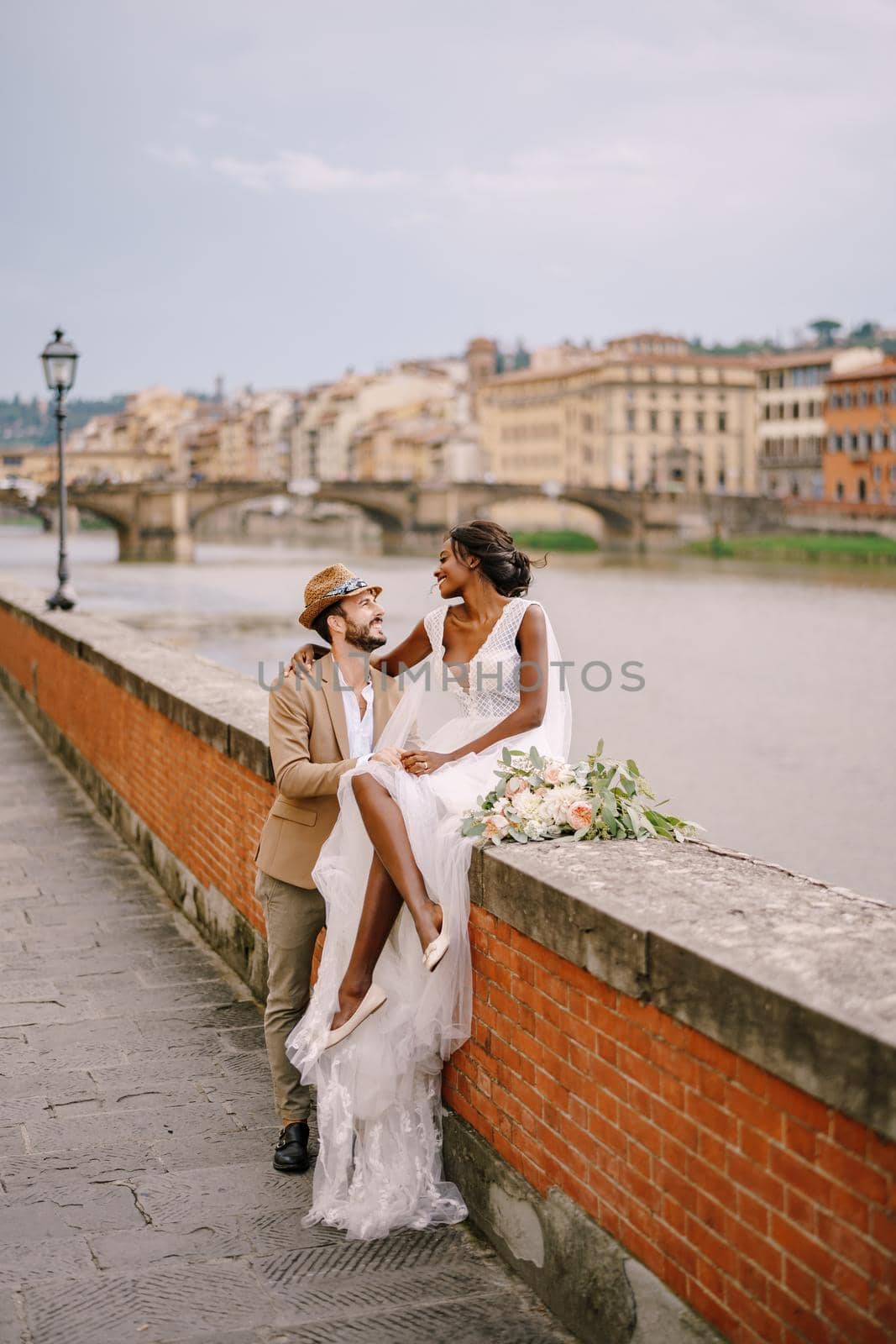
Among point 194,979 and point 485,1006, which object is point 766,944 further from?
point 194,979

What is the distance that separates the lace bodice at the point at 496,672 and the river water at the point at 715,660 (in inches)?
29.9

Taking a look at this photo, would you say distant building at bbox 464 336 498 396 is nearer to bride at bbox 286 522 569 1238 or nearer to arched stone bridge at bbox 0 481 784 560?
arched stone bridge at bbox 0 481 784 560

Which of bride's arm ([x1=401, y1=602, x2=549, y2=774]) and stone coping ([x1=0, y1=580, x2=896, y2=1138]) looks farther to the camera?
bride's arm ([x1=401, y1=602, x2=549, y2=774])

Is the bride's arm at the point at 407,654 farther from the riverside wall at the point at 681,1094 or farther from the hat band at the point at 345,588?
the riverside wall at the point at 681,1094

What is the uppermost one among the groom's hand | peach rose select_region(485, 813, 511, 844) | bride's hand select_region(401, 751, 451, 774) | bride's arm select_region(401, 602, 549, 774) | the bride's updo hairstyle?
the bride's updo hairstyle

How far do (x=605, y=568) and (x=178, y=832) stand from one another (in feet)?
151

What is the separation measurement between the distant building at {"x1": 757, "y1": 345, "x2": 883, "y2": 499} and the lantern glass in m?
64.7

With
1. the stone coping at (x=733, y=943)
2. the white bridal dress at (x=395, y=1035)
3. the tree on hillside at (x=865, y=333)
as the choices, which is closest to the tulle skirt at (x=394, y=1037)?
the white bridal dress at (x=395, y=1035)

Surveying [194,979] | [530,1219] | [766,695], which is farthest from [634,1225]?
[766,695]

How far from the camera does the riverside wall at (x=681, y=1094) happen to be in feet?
5.87

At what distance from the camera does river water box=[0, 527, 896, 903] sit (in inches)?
575

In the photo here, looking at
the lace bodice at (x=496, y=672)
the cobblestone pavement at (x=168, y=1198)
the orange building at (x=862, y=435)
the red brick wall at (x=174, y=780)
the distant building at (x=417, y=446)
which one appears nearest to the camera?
the cobblestone pavement at (x=168, y=1198)

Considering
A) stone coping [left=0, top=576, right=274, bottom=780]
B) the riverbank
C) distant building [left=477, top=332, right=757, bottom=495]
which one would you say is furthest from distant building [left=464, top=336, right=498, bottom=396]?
stone coping [left=0, top=576, right=274, bottom=780]

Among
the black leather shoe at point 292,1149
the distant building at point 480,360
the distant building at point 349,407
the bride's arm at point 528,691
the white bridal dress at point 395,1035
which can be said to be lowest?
the black leather shoe at point 292,1149
